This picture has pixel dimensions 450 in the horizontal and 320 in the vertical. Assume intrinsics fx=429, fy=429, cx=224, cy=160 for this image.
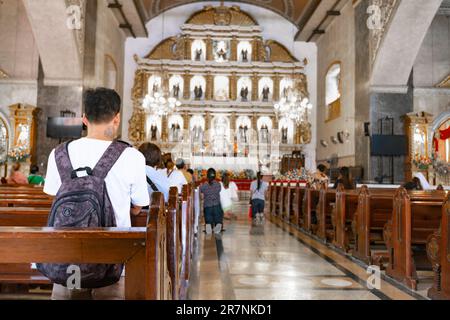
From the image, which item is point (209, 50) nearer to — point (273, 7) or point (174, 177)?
point (273, 7)

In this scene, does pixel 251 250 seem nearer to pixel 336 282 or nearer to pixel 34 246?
pixel 336 282

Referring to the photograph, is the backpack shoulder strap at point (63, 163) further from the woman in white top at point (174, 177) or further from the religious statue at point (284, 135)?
the religious statue at point (284, 135)

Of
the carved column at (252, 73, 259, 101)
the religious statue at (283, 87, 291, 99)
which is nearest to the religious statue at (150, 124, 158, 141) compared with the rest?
the carved column at (252, 73, 259, 101)

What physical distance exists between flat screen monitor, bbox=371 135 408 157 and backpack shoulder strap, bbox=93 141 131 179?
38.2 feet

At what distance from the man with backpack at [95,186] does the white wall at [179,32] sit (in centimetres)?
1805

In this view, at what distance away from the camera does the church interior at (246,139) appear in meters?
2.63

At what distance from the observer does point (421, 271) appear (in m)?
4.82

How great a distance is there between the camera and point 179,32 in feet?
67.6

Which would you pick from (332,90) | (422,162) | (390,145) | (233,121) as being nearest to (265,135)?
(233,121)

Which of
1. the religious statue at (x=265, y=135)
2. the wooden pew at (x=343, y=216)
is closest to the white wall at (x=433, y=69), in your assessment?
the religious statue at (x=265, y=135)

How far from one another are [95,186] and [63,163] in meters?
0.19

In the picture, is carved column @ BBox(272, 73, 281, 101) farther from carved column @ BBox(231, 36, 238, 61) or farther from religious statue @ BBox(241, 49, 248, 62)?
carved column @ BBox(231, 36, 238, 61)

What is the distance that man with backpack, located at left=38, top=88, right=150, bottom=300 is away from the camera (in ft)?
5.54
